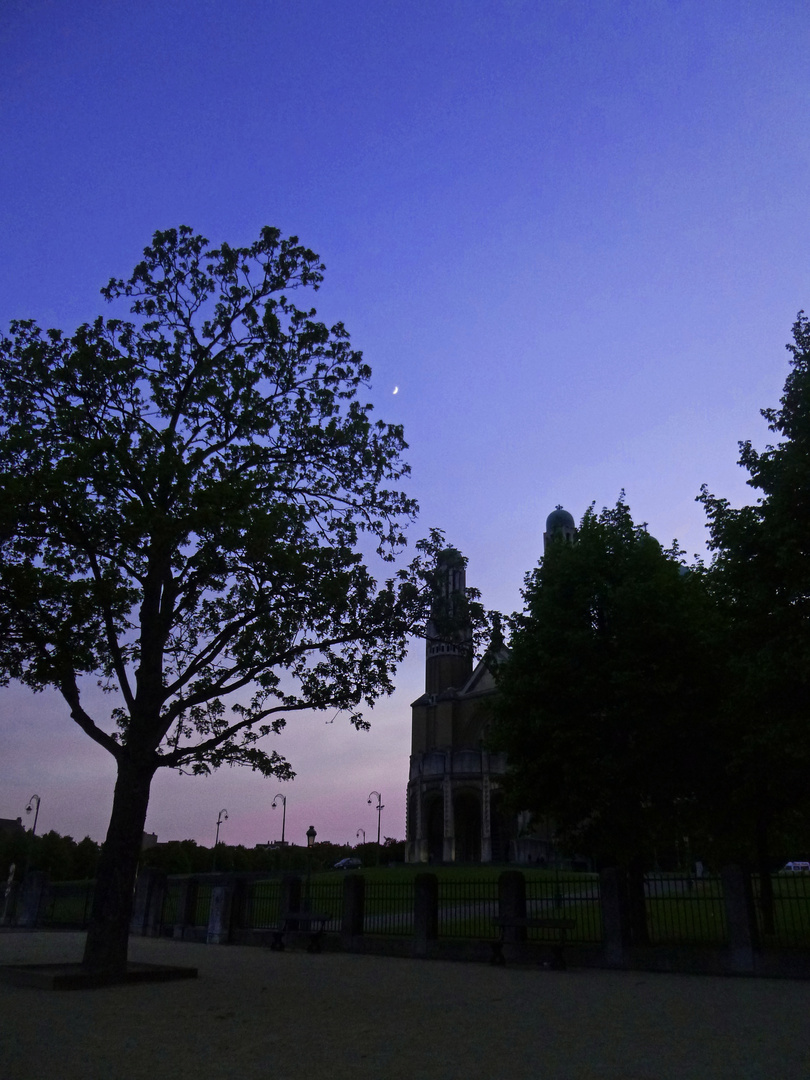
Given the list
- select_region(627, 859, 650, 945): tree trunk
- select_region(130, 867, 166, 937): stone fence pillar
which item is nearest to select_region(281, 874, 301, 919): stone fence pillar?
select_region(130, 867, 166, 937): stone fence pillar

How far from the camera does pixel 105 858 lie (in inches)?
574

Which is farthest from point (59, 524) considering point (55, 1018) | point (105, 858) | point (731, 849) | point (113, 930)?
point (731, 849)

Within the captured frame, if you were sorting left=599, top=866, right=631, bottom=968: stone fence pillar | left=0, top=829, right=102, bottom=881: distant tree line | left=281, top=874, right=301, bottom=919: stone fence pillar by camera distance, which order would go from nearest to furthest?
1. left=599, top=866, right=631, bottom=968: stone fence pillar
2. left=281, top=874, right=301, bottom=919: stone fence pillar
3. left=0, top=829, right=102, bottom=881: distant tree line

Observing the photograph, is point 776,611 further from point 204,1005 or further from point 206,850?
point 206,850

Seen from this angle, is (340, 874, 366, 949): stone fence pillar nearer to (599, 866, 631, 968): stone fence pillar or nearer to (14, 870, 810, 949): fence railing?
(14, 870, 810, 949): fence railing

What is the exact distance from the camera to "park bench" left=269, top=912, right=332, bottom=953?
68.2ft

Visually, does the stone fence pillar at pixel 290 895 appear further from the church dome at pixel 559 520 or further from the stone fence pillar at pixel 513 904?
the church dome at pixel 559 520

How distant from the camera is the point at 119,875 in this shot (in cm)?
1441

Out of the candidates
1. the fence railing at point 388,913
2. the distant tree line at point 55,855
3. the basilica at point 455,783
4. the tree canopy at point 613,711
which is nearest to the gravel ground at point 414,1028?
the tree canopy at point 613,711

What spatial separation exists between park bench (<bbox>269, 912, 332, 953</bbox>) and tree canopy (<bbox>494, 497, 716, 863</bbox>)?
5601 millimetres

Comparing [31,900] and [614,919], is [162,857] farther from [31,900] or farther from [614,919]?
[614,919]

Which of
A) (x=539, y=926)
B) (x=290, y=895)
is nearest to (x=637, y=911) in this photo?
(x=539, y=926)

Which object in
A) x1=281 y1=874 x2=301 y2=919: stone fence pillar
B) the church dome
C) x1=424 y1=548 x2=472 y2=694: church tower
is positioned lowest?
x1=281 y1=874 x2=301 y2=919: stone fence pillar

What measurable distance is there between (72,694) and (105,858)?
113 inches
